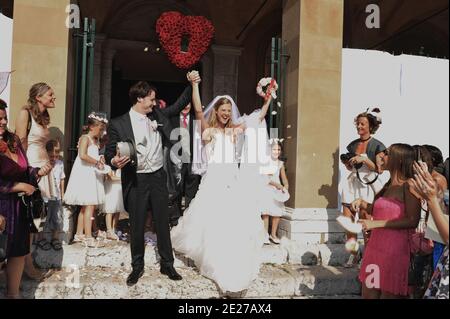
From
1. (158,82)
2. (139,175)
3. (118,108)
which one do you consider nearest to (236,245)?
(139,175)

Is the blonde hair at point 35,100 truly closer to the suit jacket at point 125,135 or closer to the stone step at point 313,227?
the suit jacket at point 125,135

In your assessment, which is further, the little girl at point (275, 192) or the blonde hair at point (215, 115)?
the little girl at point (275, 192)

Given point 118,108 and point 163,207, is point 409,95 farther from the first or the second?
point 118,108

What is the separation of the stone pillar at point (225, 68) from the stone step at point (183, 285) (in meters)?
5.96

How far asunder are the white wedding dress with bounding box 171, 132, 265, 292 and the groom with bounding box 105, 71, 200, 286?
0.39 meters

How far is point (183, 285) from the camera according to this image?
3.99 meters

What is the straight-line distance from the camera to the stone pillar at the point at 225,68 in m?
9.66

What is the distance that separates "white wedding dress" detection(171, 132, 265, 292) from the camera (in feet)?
12.8

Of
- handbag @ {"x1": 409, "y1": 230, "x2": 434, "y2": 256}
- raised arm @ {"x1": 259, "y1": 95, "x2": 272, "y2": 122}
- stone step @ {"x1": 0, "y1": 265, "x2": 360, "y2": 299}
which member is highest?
raised arm @ {"x1": 259, "y1": 95, "x2": 272, "y2": 122}

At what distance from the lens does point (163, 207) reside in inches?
161

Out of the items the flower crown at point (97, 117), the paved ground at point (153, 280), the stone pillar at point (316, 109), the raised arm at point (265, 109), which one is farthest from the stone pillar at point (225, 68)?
the paved ground at point (153, 280)

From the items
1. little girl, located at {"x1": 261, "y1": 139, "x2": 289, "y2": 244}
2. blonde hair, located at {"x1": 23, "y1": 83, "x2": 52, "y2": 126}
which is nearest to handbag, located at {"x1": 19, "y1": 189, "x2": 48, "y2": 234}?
blonde hair, located at {"x1": 23, "y1": 83, "x2": 52, "y2": 126}

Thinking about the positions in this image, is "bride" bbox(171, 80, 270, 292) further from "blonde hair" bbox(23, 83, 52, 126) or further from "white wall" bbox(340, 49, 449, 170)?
"white wall" bbox(340, 49, 449, 170)
